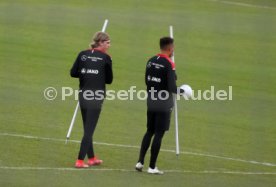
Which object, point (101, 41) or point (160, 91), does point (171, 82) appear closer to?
point (160, 91)

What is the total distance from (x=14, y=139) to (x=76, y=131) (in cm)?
168

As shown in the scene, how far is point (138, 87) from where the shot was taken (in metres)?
22.9

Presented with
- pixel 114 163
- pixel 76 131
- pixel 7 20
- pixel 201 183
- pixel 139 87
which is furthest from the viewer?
pixel 7 20

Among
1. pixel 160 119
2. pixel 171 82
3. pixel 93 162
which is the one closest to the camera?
pixel 171 82

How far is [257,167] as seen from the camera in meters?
14.3

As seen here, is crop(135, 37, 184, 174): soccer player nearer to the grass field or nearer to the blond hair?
the grass field

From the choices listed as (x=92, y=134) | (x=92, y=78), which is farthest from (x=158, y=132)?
(x=92, y=78)

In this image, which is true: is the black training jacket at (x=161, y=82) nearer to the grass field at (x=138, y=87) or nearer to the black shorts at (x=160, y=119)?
the black shorts at (x=160, y=119)

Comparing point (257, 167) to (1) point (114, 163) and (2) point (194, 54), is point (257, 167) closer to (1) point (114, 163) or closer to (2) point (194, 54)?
(1) point (114, 163)

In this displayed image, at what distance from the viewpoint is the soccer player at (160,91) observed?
1262cm

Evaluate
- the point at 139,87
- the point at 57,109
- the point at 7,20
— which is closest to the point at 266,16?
the point at 7,20

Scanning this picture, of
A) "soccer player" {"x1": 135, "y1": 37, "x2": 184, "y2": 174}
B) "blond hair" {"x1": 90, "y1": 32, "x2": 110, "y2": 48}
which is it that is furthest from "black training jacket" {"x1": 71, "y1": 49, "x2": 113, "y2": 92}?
"soccer player" {"x1": 135, "y1": 37, "x2": 184, "y2": 174}

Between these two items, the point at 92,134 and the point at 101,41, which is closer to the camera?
the point at 101,41

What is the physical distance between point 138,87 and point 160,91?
10.2 metres
